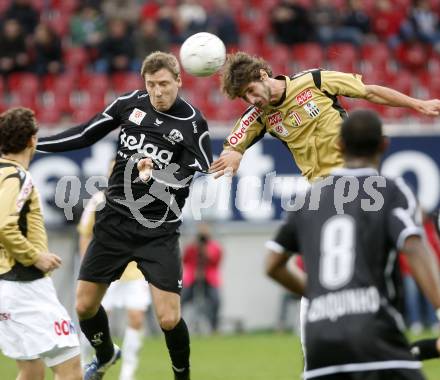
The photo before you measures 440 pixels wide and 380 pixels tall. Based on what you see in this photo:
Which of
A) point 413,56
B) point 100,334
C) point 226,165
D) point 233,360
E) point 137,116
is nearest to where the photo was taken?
point 226,165

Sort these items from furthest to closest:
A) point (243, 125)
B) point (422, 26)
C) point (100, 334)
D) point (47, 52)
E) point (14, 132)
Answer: point (422, 26)
point (47, 52)
point (100, 334)
point (243, 125)
point (14, 132)

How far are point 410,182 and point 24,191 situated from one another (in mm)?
10788

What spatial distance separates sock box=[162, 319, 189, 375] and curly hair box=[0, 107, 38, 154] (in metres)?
2.09

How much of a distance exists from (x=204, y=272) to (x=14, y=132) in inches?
402

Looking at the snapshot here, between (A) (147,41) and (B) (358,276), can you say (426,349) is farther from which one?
(A) (147,41)

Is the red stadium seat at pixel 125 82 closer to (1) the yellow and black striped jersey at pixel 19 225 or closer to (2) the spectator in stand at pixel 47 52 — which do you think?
(2) the spectator in stand at pixel 47 52

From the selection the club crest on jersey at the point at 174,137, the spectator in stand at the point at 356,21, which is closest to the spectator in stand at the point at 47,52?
the spectator in stand at the point at 356,21

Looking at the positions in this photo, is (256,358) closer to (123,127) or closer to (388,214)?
(123,127)

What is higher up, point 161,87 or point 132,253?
point 161,87

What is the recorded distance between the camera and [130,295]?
1150 cm

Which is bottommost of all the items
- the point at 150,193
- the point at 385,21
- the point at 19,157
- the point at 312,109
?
the point at 150,193

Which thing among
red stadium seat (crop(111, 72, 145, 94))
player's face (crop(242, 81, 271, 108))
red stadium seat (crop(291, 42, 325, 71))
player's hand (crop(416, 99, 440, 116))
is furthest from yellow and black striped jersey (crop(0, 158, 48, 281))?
red stadium seat (crop(291, 42, 325, 71))

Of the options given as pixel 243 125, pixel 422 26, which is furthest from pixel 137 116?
pixel 422 26

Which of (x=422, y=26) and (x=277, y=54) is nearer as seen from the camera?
(x=277, y=54)
